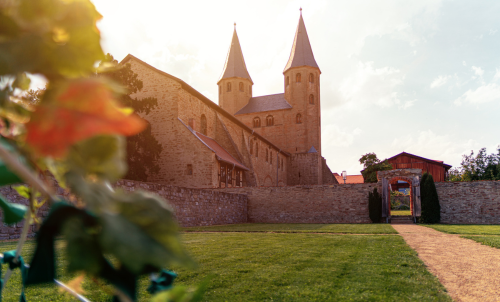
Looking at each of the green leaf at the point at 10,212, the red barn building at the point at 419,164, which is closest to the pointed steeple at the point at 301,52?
the red barn building at the point at 419,164

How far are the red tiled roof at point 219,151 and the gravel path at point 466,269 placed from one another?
613 inches

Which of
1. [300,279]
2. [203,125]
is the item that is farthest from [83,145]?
[203,125]

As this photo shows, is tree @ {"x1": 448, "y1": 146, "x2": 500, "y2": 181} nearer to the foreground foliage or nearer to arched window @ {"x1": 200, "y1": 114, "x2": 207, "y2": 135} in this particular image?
arched window @ {"x1": 200, "y1": 114, "x2": 207, "y2": 135}

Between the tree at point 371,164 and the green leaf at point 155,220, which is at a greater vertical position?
the tree at point 371,164

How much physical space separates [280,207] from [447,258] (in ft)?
47.2

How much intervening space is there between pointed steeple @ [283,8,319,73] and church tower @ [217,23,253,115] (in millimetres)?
5651

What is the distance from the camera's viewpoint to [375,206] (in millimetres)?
18516

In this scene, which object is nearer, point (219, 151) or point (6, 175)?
point (6, 175)

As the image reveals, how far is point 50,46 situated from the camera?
30 cm

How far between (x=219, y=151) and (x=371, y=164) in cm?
2585

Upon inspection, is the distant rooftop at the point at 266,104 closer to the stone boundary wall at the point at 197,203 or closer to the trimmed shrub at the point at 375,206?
the trimmed shrub at the point at 375,206

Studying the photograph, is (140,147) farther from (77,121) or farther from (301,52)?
(301,52)

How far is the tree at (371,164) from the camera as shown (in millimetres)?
40062

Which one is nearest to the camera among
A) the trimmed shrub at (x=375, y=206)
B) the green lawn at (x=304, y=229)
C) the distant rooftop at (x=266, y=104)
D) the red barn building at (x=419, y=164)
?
the green lawn at (x=304, y=229)
